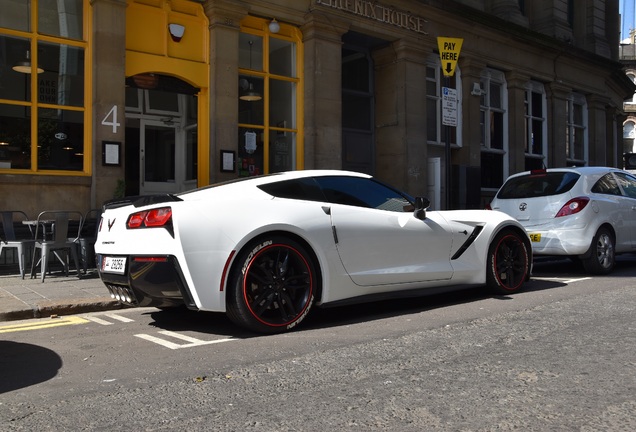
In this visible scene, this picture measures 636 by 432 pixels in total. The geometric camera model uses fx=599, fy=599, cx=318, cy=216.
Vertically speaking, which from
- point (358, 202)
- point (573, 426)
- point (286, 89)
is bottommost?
point (573, 426)

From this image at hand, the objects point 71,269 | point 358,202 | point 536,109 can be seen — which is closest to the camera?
point 358,202

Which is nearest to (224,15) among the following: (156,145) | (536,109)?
(156,145)

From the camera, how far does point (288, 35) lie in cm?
1404

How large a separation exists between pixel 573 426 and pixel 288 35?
12.3 m

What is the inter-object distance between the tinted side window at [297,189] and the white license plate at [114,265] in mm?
1437

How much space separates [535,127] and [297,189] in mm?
17630

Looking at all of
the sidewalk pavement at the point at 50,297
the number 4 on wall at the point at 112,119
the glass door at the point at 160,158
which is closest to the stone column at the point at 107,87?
the number 4 on wall at the point at 112,119

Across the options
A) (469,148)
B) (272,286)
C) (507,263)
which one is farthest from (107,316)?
(469,148)

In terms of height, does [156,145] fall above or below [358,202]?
above

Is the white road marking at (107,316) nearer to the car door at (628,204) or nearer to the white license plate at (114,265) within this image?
the white license plate at (114,265)

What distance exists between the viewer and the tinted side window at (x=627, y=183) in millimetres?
10109

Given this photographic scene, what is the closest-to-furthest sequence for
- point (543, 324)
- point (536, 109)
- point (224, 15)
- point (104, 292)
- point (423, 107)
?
1. point (543, 324)
2. point (104, 292)
3. point (224, 15)
4. point (423, 107)
5. point (536, 109)

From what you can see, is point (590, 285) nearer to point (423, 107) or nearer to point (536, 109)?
point (423, 107)

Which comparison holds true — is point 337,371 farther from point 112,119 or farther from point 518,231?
point 112,119
